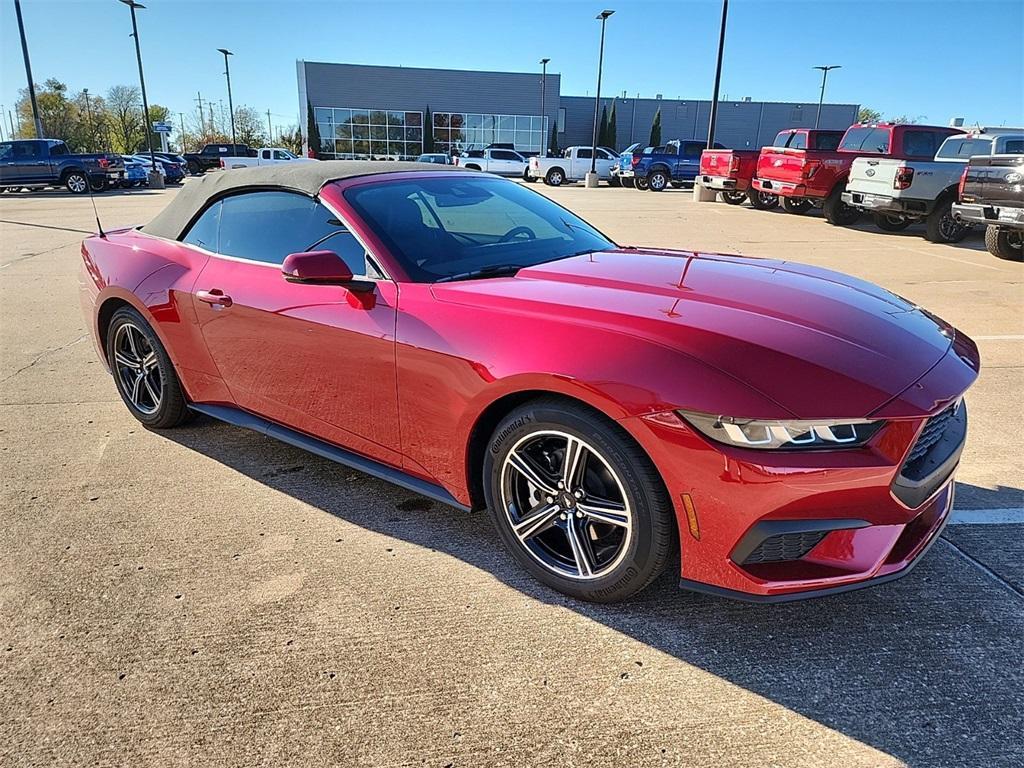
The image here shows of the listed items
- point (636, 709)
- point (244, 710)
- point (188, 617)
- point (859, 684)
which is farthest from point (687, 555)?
point (188, 617)

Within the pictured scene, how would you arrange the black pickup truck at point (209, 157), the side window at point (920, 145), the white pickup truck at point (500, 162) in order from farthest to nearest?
the black pickup truck at point (209, 157)
the white pickup truck at point (500, 162)
the side window at point (920, 145)

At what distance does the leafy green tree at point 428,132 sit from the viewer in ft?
175

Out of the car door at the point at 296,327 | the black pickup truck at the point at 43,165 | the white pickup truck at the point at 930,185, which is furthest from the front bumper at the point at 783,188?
the black pickup truck at the point at 43,165

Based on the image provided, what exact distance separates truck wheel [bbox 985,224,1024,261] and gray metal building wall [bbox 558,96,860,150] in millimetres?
55317

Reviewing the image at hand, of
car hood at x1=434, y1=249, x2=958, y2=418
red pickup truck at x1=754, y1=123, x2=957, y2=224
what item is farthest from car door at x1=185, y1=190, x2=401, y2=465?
red pickup truck at x1=754, y1=123, x2=957, y2=224

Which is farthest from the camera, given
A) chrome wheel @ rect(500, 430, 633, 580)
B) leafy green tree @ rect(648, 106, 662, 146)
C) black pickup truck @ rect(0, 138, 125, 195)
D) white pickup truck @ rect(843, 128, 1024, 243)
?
leafy green tree @ rect(648, 106, 662, 146)

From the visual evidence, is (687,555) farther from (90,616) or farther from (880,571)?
(90,616)

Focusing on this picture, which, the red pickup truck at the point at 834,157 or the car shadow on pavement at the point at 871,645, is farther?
the red pickup truck at the point at 834,157

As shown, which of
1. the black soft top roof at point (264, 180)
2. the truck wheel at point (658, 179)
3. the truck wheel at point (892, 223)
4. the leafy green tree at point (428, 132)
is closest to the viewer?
the black soft top roof at point (264, 180)

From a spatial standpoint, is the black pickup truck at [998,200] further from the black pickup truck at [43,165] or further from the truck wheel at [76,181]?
the truck wheel at [76,181]

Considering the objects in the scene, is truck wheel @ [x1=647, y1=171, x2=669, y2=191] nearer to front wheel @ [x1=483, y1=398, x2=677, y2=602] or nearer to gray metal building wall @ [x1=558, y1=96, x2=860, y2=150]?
front wheel @ [x1=483, y1=398, x2=677, y2=602]

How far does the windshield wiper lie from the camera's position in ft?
9.46

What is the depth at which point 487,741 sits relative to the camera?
1.98 meters

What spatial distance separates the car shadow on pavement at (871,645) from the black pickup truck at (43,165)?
29951mm
